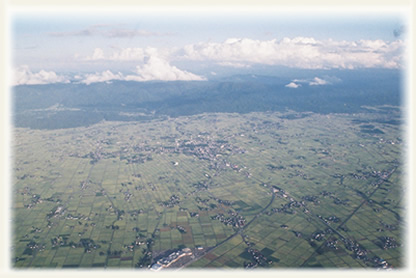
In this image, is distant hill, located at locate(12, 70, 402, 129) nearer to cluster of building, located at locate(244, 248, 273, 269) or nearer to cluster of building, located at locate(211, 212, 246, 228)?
cluster of building, located at locate(211, 212, 246, 228)

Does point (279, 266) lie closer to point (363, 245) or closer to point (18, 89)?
point (363, 245)

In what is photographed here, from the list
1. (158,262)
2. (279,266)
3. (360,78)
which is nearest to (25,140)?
(158,262)

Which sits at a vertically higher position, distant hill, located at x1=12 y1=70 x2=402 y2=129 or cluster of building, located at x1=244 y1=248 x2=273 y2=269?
cluster of building, located at x1=244 y1=248 x2=273 y2=269

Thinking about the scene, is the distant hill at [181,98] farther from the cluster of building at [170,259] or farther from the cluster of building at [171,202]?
the cluster of building at [170,259]

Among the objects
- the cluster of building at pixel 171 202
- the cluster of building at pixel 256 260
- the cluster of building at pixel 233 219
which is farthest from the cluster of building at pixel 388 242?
the cluster of building at pixel 171 202

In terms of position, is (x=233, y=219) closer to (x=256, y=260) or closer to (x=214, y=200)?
(x=214, y=200)

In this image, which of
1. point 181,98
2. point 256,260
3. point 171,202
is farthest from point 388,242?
point 181,98

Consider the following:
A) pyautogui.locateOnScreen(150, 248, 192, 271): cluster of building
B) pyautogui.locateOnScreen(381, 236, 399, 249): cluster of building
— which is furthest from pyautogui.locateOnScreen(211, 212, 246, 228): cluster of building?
pyautogui.locateOnScreen(381, 236, 399, 249): cluster of building
